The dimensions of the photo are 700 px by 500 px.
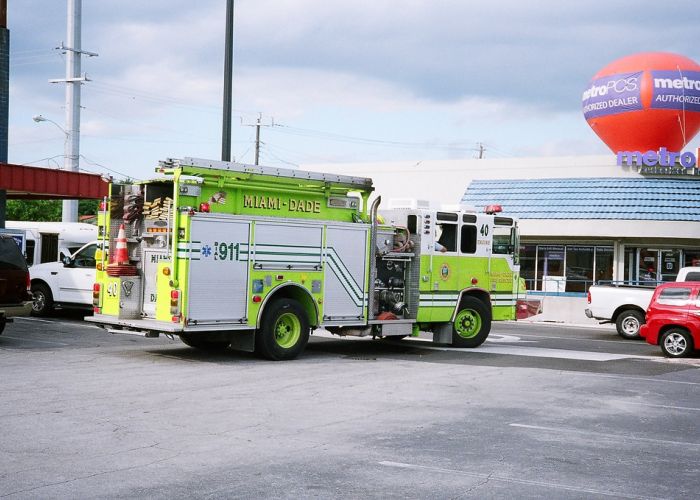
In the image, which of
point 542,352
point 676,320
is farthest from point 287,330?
point 676,320

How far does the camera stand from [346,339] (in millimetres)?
20203

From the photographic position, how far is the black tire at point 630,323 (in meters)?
23.8

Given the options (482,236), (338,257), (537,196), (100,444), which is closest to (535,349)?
(482,236)

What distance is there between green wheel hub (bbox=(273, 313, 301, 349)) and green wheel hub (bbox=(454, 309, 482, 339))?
413 cm

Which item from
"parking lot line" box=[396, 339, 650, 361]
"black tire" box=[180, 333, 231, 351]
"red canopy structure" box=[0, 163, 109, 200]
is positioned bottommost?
"parking lot line" box=[396, 339, 650, 361]

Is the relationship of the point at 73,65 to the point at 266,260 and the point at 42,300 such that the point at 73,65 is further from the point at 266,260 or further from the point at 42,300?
the point at 266,260

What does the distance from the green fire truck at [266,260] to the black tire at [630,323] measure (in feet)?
24.4

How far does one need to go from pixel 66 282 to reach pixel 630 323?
555 inches

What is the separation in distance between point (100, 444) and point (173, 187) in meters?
6.84

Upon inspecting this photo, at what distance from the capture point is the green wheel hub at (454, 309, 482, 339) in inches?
728

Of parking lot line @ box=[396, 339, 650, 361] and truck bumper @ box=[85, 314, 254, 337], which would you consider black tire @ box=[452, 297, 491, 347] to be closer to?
parking lot line @ box=[396, 339, 650, 361]

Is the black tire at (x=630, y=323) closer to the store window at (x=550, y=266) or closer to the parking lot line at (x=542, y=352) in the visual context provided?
the parking lot line at (x=542, y=352)

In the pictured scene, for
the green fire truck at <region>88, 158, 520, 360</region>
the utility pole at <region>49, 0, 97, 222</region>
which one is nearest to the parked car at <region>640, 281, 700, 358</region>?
the green fire truck at <region>88, 158, 520, 360</region>

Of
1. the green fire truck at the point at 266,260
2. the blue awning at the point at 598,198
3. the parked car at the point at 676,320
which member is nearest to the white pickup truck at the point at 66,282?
the green fire truck at the point at 266,260
